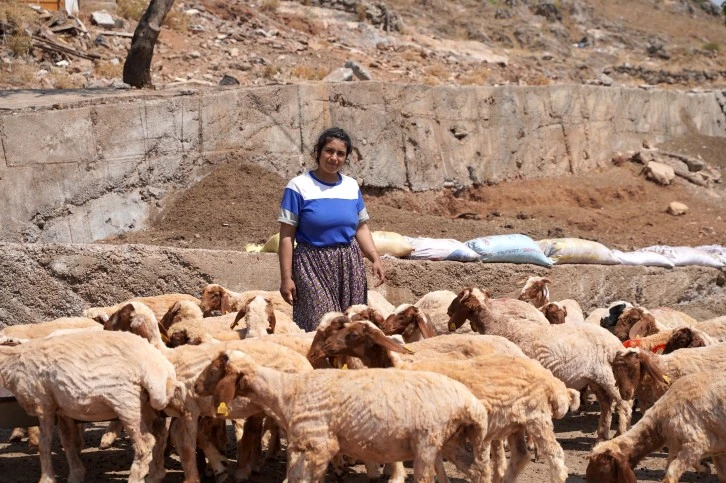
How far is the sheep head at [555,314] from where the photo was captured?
32.1ft

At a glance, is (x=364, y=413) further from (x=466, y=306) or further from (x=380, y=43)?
(x=380, y=43)

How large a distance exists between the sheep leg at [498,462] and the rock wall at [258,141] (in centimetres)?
768

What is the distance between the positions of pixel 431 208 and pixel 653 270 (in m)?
5.26

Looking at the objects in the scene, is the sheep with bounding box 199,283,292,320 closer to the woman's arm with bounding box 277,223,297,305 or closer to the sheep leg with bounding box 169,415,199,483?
the woman's arm with bounding box 277,223,297,305

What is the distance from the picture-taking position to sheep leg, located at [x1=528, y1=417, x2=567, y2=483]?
669cm

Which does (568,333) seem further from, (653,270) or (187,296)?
(653,270)

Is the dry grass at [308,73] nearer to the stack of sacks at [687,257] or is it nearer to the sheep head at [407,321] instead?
the stack of sacks at [687,257]

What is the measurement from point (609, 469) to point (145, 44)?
11534 mm

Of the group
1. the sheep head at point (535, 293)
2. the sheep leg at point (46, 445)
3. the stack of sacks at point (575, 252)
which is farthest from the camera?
the stack of sacks at point (575, 252)

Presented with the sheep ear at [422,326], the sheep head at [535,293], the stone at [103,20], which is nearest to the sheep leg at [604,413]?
the sheep ear at [422,326]

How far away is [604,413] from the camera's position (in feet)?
28.0

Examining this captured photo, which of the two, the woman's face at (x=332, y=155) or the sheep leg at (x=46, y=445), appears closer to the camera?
the sheep leg at (x=46, y=445)

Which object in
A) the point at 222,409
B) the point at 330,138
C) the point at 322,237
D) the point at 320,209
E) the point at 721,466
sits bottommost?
the point at 721,466

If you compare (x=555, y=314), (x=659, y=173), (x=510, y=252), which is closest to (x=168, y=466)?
(x=555, y=314)
